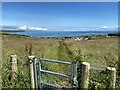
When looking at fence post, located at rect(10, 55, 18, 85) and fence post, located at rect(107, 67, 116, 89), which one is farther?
fence post, located at rect(10, 55, 18, 85)

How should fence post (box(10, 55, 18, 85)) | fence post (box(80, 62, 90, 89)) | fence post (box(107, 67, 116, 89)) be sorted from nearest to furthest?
fence post (box(107, 67, 116, 89))
fence post (box(80, 62, 90, 89))
fence post (box(10, 55, 18, 85))

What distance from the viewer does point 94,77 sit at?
16.7ft

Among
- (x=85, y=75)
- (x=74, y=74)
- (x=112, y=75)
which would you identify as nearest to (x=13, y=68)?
(x=74, y=74)

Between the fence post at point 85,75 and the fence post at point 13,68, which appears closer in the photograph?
the fence post at point 85,75

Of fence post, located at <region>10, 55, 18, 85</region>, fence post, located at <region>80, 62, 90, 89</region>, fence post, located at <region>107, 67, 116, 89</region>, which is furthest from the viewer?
fence post, located at <region>10, 55, 18, 85</region>

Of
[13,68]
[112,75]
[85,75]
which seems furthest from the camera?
[13,68]

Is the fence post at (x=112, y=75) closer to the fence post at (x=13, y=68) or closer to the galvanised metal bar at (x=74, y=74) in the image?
the galvanised metal bar at (x=74, y=74)

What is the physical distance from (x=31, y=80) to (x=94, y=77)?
4.78 ft

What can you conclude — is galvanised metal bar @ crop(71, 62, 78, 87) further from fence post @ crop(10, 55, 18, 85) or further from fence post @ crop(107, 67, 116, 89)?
fence post @ crop(10, 55, 18, 85)

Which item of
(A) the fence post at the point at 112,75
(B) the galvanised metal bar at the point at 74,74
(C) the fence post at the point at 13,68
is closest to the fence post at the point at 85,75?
(B) the galvanised metal bar at the point at 74,74

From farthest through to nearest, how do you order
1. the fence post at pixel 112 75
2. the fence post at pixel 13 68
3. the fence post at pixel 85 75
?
1. the fence post at pixel 13 68
2. the fence post at pixel 85 75
3. the fence post at pixel 112 75

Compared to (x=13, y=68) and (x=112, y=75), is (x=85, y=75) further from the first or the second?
(x=13, y=68)

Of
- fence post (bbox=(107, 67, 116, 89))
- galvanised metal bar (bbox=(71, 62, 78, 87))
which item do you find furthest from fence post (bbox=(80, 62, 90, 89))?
fence post (bbox=(107, 67, 116, 89))

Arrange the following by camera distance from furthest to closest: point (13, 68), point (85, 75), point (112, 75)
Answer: point (13, 68)
point (85, 75)
point (112, 75)
